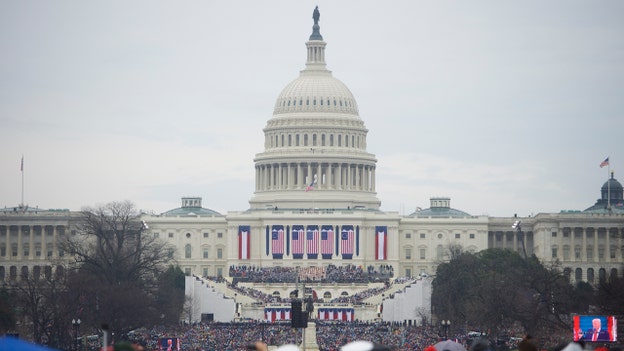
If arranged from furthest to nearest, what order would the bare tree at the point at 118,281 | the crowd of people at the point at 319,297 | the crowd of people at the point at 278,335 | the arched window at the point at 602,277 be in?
1. the crowd of people at the point at 319,297
2. the arched window at the point at 602,277
3. the bare tree at the point at 118,281
4. the crowd of people at the point at 278,335

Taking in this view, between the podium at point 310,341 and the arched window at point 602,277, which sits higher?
the arched window at point 602,277

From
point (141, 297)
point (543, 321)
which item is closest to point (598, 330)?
point (543, 321)

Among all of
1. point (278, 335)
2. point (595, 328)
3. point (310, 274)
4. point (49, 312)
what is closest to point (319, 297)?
point (310, 274)

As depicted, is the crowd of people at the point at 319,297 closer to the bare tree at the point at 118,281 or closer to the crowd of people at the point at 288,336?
the bare tree at the point at 118,281

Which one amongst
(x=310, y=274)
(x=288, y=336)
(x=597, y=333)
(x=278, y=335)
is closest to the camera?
(x=597, y=333)

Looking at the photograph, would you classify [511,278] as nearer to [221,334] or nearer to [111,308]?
[221,334]

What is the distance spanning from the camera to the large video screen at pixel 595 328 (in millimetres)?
65312

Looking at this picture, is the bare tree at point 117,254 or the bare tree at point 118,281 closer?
the bare tree at point 118,281

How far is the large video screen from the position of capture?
214 feet

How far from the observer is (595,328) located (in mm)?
66062

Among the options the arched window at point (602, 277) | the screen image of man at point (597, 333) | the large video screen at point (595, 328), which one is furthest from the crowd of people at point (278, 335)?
the screen image of man at point (597, 333)

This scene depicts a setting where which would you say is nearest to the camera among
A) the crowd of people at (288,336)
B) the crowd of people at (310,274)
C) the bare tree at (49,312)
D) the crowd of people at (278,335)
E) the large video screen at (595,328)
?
the large video screen at (595,328)

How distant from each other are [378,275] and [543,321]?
290 feet

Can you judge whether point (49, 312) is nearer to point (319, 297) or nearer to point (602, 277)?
point (602, 277)
